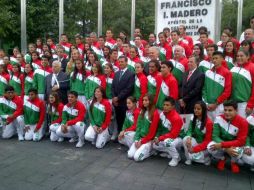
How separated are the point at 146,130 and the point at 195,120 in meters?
0.96

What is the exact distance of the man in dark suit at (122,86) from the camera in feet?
24.7

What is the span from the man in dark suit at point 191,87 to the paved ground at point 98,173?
121 cm

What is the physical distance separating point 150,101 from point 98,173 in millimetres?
1678

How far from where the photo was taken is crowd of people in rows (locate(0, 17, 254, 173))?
602 cm

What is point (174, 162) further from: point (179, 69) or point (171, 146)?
point (179, 69)

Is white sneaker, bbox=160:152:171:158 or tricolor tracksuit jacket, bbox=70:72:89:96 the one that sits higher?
tricolor tracksuit jacket, bbox=70:72:89:96

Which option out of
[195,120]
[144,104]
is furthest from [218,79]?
[144,104]

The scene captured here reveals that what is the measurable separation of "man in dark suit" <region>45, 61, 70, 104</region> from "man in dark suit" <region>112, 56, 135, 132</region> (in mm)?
1385

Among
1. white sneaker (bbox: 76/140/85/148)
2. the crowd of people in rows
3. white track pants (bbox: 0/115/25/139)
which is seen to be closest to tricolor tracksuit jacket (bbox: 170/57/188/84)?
the crowd of people in rows

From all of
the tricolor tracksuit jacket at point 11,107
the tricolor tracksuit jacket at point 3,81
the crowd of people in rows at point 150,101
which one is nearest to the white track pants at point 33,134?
the crowd of people in rows at point 150,101

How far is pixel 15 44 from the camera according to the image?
72.4 ft

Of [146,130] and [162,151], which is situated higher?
[146,130]

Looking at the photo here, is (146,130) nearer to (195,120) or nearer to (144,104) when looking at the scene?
(144,104)

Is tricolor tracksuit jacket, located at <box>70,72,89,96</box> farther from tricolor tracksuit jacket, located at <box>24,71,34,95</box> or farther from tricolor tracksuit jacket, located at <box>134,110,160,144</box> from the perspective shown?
tricolor tracksuit jacket, located at <box>134,110,160,144</box>
